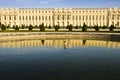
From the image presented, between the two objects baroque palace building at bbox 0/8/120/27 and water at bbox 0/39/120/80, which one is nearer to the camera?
water at bbox 0/39/120/80

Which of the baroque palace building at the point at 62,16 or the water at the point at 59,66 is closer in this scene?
the water at the point at 59,66

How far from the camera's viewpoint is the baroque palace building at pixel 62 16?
8338cm

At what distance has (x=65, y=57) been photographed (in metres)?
18.8

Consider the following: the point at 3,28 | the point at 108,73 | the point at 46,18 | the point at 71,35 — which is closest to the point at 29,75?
the point at 108,73

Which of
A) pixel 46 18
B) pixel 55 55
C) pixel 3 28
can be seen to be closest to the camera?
pixel 55 55

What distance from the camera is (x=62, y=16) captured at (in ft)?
279

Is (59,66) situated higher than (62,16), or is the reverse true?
(62,16)

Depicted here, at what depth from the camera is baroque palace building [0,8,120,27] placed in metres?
83.4

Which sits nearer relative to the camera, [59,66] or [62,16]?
[59,66]

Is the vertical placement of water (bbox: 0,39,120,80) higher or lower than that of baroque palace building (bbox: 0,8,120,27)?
lower

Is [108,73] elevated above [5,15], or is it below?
below

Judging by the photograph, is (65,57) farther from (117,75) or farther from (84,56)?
(117,75)

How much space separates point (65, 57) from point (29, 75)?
5.88m

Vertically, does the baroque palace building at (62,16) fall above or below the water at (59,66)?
above
